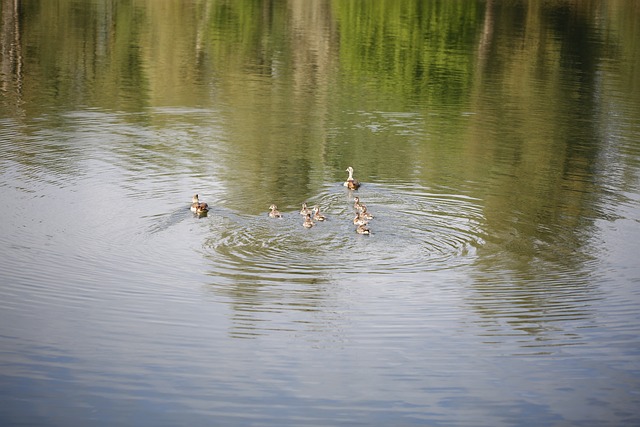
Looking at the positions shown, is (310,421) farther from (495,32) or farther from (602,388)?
(495,32)

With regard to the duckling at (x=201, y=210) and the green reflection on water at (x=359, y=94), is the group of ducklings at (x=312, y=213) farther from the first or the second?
the green reflection on water at (x=359, y=94)

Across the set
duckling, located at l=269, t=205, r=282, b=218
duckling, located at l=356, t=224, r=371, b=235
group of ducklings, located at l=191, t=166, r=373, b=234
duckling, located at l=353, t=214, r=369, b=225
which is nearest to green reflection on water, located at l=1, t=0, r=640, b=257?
duckling, located at l=269, t=205, r=282, b=218

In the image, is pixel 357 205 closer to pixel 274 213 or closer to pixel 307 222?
pixel 307 222

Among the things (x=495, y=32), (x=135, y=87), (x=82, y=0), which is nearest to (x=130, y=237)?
(x=135, y=87)

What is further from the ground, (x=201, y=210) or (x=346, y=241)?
(x=201, y=210)

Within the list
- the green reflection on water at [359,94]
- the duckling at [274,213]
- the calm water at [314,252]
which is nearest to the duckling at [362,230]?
the calm water at [314,252]

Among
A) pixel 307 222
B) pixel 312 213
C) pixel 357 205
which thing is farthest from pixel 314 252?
pixel 357 205

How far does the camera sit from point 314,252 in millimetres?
16656

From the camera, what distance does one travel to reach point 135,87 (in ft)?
113

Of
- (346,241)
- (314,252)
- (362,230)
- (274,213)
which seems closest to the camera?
(314,252)

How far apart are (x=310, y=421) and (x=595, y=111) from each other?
77.9 ft

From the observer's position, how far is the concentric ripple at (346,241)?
52.5ft

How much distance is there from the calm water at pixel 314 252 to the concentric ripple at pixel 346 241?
0.06m

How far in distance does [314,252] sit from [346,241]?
2.73 feet
